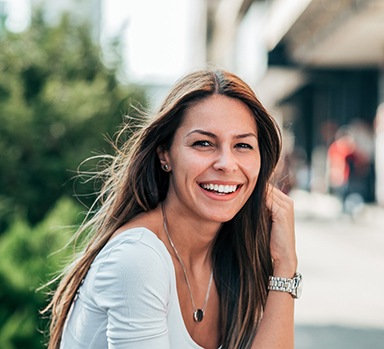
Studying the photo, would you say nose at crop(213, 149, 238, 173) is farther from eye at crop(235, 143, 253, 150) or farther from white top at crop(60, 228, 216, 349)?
white top at crop(60, 228, 216, 349)

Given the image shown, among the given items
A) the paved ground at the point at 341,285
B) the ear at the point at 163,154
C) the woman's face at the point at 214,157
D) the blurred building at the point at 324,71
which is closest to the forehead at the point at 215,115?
the woman's face at the point at 214,157

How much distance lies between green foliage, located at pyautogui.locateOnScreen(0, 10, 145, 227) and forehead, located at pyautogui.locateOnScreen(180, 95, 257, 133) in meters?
3.79

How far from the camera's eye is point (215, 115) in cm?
247

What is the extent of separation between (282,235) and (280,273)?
143 millimetres

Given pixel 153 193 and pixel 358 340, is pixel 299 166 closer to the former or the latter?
pixel 358 340

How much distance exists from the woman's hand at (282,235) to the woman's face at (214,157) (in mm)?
258

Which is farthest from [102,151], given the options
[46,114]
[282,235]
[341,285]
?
[282,235]

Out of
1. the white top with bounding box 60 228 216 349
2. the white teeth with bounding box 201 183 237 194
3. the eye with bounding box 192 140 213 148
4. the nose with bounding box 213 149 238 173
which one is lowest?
the white top with bounding box 60 228 216 349

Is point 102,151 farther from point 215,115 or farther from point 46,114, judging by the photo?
point 215,115

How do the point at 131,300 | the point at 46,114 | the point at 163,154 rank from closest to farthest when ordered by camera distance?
the point at 131,300
the point at 163,154
the point at 46,114

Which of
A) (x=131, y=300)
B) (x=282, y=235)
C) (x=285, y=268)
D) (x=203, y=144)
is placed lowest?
(x=131, y=300)

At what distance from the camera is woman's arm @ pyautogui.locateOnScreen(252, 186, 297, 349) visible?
Answer: 8.38 feet

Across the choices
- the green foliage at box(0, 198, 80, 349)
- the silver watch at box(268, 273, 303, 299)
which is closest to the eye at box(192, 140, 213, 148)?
the silver watch at box(268, 273, 303, 299)

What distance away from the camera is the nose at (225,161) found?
8.09ft
